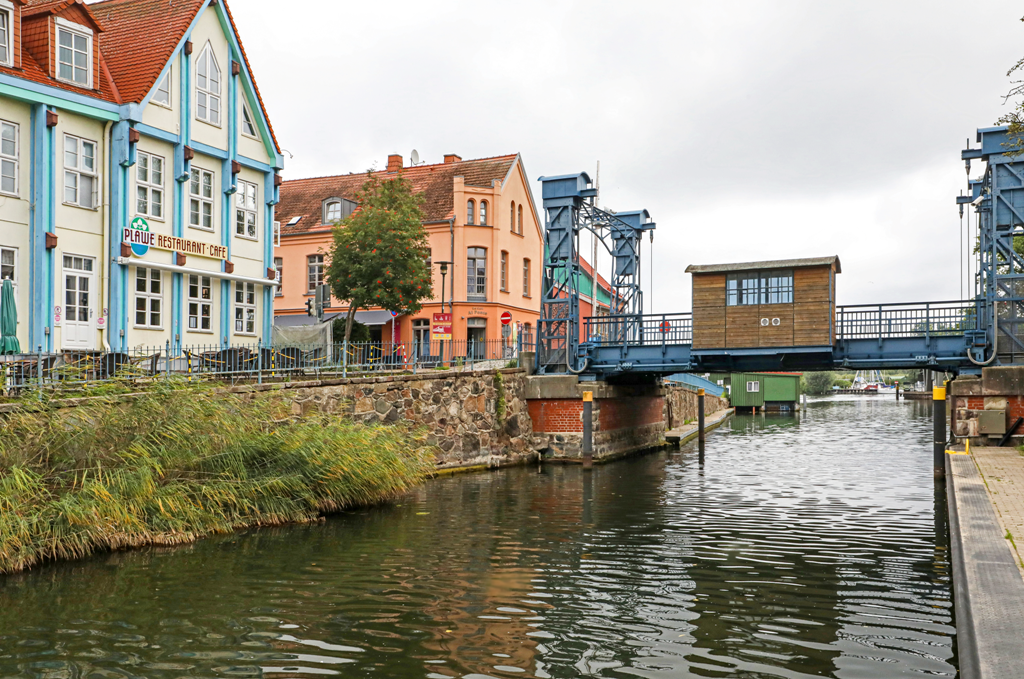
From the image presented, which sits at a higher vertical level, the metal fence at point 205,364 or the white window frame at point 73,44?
A: the white window frame at point 73,44

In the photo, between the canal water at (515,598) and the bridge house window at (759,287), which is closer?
the canal water at (515,598)

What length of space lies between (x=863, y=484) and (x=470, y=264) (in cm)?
2392

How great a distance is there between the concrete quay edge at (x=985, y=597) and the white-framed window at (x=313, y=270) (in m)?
35.7

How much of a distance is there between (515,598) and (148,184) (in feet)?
58.6

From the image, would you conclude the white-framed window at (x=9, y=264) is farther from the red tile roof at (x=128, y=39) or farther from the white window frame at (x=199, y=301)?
the white window frame at (x=199, y=301)

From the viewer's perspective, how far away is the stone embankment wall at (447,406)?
2091 cm

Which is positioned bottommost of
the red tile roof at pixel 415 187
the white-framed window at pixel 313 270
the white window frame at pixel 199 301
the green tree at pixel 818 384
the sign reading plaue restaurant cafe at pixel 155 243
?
the green tree at pixel 818 384

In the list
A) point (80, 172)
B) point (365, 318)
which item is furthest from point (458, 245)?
point (80, 172)

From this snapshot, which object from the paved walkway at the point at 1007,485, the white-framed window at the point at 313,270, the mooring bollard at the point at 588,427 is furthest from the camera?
the white-framed window at the point at 313,270

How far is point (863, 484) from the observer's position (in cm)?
2192

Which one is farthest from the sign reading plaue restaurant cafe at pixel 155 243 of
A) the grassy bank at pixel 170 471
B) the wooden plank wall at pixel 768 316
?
the wooden plank wall at pixel 768 316

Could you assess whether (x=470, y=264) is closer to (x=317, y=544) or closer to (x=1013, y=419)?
(x=1013, y=419)

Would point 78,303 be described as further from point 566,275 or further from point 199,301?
point 566,275

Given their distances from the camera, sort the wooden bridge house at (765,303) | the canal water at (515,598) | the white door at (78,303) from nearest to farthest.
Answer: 1. the canal water at (515,598)
2. the white door at (78,303)
3. the wooden bridge house at (765,303)
